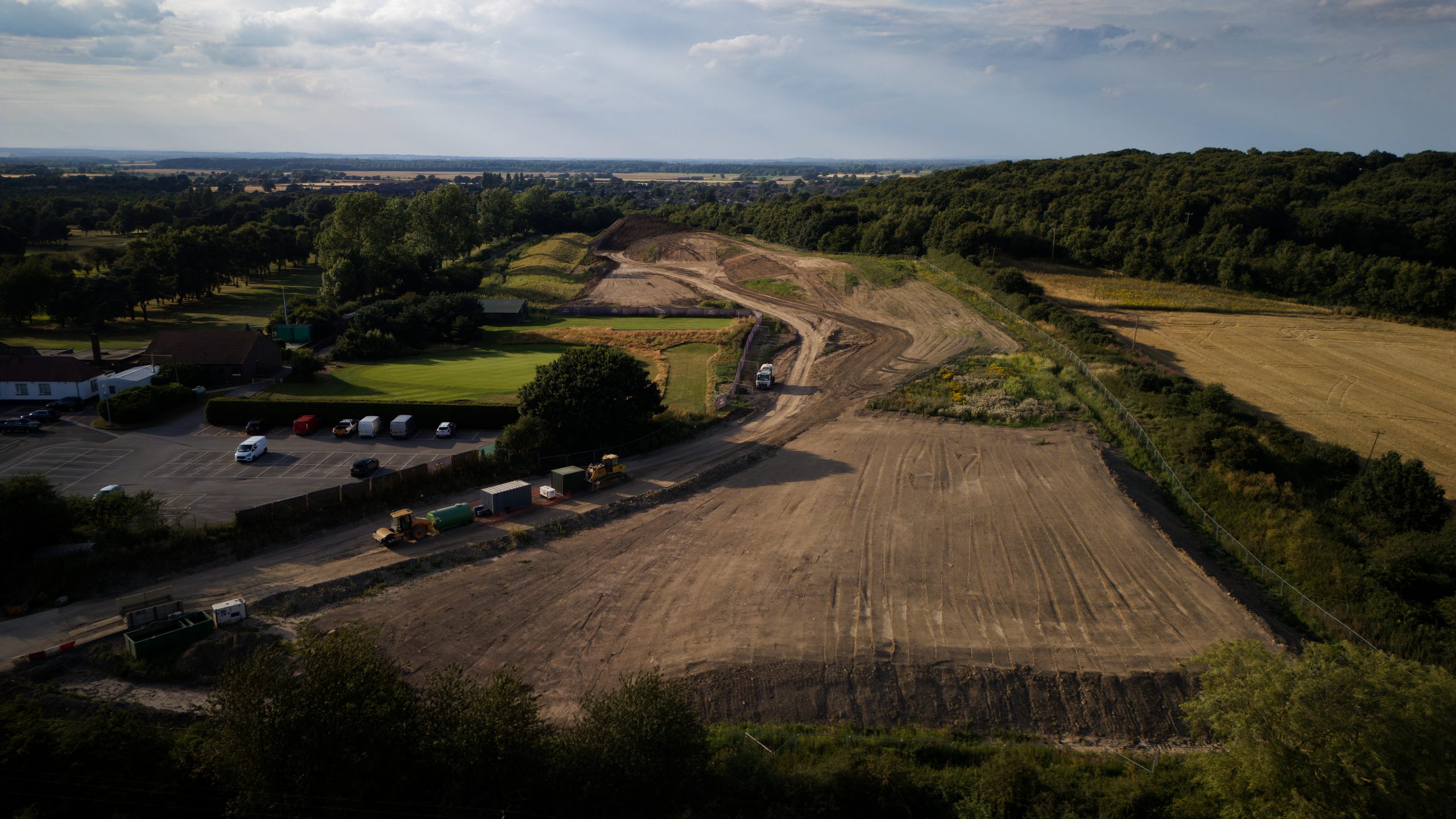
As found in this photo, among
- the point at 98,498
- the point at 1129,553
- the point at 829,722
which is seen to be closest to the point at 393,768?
the point at 829,722

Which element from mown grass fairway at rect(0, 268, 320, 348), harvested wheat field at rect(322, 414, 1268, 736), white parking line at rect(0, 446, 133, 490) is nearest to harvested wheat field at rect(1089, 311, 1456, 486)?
harvested wheat field at rect(322, 414, 1268, 736)

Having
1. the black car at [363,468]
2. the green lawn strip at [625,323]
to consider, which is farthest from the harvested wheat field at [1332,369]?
the black car at [363,468]

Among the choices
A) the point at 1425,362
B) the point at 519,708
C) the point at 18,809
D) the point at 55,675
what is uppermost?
the point at 1425,362

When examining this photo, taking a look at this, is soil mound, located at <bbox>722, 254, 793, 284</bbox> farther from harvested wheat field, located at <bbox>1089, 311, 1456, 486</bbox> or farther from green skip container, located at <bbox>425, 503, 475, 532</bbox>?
green skip container, located at <bbox>425, 503, 475, 532</bbox>

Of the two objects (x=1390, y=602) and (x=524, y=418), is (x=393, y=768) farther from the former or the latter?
(x=1390, y=602)

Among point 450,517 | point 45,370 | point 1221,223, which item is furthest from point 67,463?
point 1221,223
